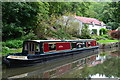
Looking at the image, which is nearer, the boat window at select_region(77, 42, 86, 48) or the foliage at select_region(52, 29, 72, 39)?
the boat window at select_region(77, 42, 86, 48)

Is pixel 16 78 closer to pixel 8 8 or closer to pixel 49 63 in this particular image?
pixel 49 63

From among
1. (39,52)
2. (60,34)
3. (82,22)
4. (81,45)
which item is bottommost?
(39,52)

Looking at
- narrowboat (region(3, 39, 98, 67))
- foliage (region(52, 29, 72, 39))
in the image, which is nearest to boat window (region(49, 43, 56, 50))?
narrowboat (region(3, 39, 98, 67))

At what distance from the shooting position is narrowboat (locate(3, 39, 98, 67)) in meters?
11.4

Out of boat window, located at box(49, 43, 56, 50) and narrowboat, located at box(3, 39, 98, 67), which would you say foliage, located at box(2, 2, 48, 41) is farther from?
boat window, located at box(49, 43, 56, 50)

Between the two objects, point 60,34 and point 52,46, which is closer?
point 52,46

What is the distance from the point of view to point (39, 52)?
1262 cm


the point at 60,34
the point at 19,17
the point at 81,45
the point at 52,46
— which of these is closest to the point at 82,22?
the point at 60,34

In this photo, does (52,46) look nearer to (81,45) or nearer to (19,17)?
(81,45)

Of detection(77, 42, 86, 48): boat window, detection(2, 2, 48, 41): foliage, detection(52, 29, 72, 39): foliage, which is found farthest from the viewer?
detection(52, 29, 72, 39): foliage

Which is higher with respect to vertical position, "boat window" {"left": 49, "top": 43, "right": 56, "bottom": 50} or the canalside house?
the canalside house

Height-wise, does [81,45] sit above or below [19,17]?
below

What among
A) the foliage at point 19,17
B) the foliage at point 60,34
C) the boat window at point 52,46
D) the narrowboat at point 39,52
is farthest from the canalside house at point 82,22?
the boat window at point 52,46

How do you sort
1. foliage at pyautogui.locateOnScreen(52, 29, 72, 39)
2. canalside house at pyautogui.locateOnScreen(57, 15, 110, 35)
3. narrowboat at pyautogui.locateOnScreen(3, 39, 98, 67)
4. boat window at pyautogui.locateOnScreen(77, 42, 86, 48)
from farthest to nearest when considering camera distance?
canalside house at pyautogui.locateOnScreen(57, 15, 110, 35) < foliage at pyautogui.locateOnScreen(52, 29, 72, 39) < boat window at pyautogui.locateOnScreen(77, 42, 86, 48) < narrowboat at pyautogui.locateOnScreen(3, 39, 98, 67)
